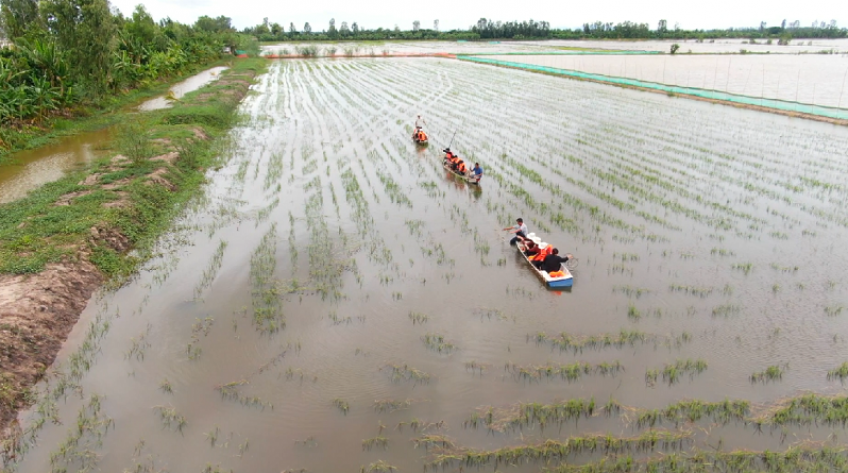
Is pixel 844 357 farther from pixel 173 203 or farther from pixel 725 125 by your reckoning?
pixel 725 125

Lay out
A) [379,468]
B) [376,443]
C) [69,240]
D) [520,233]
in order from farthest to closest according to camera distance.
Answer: [520,233] → [69,240] → [376,443] → [379,468]

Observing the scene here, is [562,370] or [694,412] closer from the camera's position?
[694,412]

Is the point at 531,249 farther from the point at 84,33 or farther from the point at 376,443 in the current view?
the point at 84,33

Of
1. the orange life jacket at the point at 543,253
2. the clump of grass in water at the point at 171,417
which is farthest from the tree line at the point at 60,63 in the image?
the orange life jacket at the point at 543,253

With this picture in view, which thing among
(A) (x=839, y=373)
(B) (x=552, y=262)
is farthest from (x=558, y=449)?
(A) (x=839, y=373)

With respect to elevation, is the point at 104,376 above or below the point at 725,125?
below

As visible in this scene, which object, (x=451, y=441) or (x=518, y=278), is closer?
(x=451, y=441)

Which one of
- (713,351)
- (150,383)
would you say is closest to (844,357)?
(713,351)

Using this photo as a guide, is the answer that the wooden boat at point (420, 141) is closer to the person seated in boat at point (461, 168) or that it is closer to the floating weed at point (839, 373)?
the person seated in boat at point (461, 168)
